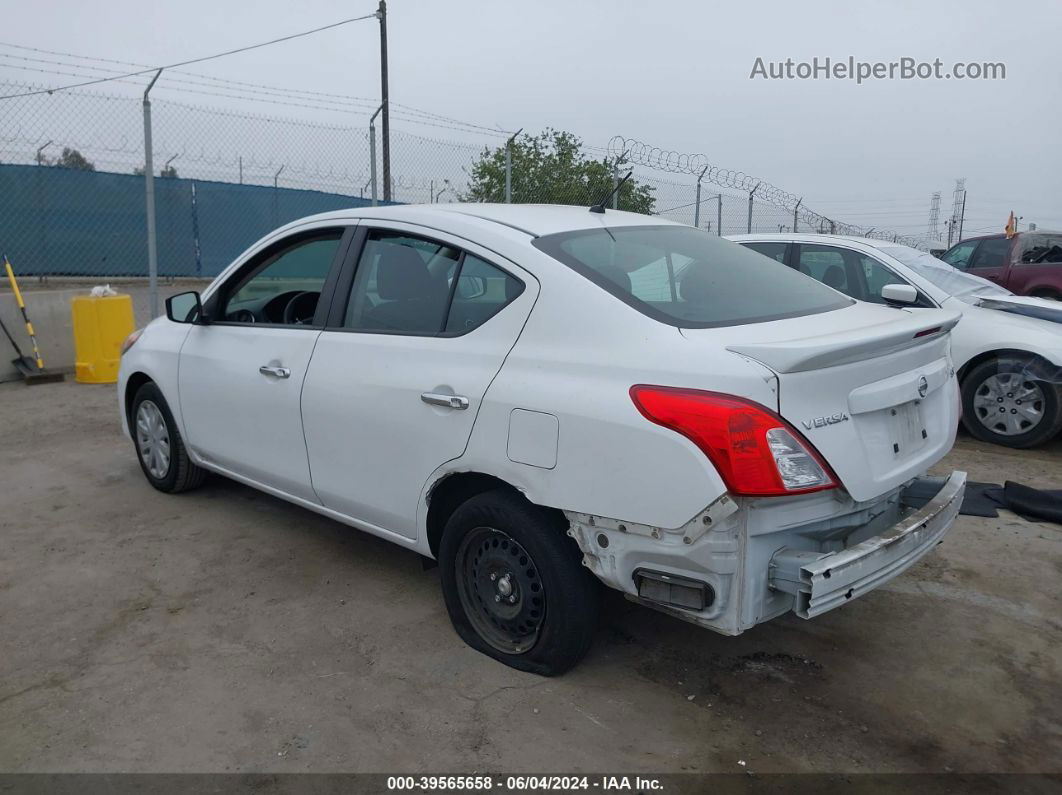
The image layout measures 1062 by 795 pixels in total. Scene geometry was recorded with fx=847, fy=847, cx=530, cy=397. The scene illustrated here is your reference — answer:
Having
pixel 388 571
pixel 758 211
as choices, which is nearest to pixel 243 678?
pixel 388 571

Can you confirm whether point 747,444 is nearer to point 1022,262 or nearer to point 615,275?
point 615,275

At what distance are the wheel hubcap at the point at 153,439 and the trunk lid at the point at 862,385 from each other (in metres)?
3.55

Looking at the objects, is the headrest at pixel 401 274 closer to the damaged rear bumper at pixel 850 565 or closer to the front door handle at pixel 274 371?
the front door handle at pixel 274 371

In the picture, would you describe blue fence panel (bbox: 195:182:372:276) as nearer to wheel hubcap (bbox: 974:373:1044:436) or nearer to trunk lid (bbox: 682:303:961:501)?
wheel hubcap (bbox: 974:373:1044:436)

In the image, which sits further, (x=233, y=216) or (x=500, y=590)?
(x=233, y=216)

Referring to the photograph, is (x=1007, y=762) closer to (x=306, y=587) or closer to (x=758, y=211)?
(x=306, y=587)

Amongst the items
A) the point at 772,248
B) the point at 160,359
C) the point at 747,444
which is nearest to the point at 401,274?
the point at 747,444

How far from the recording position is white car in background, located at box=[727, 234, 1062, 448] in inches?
243

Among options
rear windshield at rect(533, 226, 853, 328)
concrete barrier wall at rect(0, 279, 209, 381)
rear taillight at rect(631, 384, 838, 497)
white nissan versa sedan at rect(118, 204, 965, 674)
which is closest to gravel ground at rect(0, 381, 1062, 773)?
white nissan versa sedan at rect(118, 204, 965, 674)

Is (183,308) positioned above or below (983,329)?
above

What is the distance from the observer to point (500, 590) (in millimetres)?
3119

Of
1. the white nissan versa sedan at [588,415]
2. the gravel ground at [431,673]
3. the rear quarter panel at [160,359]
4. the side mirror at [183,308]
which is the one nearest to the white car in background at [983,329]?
the gravel ground at [431,673]

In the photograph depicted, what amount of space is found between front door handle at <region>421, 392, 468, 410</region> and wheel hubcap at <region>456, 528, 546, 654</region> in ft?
1.51

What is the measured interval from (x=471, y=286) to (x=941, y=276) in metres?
5.11
